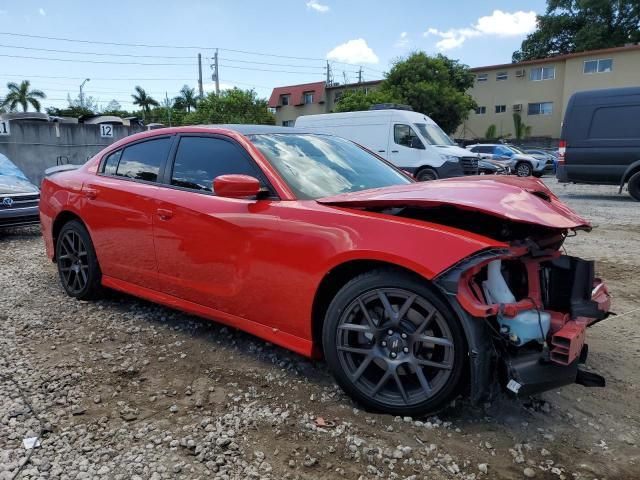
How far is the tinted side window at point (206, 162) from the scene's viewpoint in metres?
3.24

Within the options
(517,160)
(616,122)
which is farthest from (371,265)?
(517,160)

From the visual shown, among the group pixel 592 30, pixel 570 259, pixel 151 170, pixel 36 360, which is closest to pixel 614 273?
pixel 570 259

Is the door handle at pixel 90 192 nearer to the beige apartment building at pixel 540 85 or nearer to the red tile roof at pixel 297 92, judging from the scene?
the beige apartment building at pixel 540 85

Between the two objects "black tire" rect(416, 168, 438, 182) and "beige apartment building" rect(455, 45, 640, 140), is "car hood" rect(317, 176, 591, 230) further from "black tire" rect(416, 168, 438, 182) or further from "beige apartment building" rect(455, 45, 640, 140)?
"beige apartment building" rect(455, 45, 640, 140)

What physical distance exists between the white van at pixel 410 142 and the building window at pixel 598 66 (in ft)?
90.2

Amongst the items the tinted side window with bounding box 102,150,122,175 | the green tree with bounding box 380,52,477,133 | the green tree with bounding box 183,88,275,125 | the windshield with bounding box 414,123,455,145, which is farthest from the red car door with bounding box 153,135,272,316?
the green tree with bounding box 183,88,275,125

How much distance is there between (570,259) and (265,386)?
1.78m

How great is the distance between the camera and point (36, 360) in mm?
3260

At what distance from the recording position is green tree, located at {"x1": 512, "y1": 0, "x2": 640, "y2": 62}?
44500mm

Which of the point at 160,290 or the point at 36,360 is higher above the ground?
the point at 160,290

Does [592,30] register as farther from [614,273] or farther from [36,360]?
[36,360]

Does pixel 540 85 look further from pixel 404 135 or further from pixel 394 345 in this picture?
pixel 394 345

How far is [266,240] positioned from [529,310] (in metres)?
1.43

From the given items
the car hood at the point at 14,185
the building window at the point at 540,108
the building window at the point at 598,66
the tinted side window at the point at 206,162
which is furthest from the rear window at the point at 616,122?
the building window at the point at 540,108
